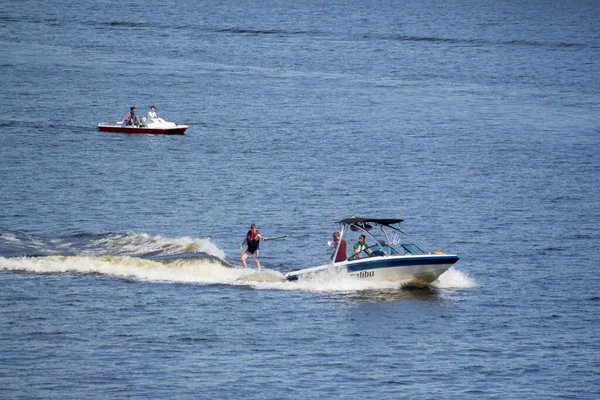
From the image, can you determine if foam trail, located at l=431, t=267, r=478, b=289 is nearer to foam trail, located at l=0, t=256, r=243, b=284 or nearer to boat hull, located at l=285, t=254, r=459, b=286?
boat hull, located at l=285, t=254, r=459, b=286

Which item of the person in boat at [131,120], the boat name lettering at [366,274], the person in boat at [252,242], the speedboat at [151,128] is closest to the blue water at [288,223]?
the boat name lettering at [366,274]

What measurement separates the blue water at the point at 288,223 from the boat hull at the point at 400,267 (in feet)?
1.73

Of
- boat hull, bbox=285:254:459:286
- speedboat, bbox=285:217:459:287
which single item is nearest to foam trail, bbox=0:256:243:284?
speedboat, bbox=285:217:459:287

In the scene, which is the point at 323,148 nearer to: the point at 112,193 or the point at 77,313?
the point at 112,193

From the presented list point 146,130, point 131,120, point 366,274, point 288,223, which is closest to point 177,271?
point 366,274

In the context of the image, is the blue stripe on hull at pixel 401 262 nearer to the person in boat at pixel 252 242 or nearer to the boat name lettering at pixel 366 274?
the boat name lettering at pixel 366 274

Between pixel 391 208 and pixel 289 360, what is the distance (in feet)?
86.5

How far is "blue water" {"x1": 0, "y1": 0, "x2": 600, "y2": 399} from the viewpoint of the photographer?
36.9 m

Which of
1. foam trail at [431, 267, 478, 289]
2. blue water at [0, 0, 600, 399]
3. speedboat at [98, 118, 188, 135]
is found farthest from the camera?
speedboat at [98, 118, 188, 135]

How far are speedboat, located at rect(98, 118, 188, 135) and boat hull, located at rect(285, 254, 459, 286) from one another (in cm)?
4162

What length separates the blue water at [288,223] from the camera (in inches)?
1452

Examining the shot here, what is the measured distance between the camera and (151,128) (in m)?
84.5

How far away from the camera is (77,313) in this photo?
41.5 metres

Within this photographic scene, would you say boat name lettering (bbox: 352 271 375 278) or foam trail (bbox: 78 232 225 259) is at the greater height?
foam trail (bbox: 78 232 225 259)
